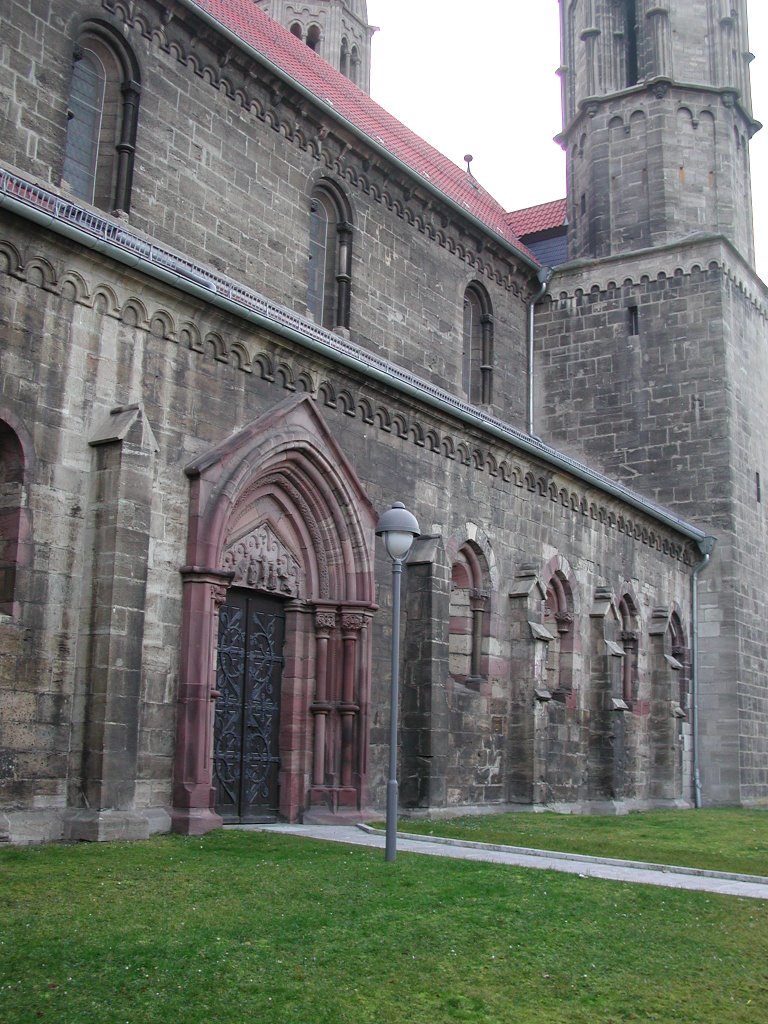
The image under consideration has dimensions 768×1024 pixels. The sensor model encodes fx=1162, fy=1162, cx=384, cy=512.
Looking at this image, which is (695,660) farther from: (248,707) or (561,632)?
(248,707)

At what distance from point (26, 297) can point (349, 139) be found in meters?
11.4

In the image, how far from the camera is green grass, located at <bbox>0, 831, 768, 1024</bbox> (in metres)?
6.02

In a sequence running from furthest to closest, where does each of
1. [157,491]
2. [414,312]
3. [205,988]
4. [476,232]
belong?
[476,232] < [414,312] < [157,491] < [205,988]

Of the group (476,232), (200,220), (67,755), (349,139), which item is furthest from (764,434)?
(67,755)

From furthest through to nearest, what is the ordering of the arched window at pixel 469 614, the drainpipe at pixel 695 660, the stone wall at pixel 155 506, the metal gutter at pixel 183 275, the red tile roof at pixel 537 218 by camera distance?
the red tile roof at pixel 537 218 → the drainpipe at pixel 695 660 → the arched window at pixel 469 614 → the metal gutter at pixel 183 275 → the stone wall at pixel 155 506

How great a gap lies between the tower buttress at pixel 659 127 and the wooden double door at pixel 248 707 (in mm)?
18819

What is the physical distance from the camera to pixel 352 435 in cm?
1614

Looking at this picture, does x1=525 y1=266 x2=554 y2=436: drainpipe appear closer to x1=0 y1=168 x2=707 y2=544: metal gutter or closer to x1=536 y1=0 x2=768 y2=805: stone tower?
x1=536 y1=0 x2=768 y2=805: stone tower

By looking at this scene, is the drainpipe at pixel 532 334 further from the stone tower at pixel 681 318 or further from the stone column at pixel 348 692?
the stone column at pixel 348 692

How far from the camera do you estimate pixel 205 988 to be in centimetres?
616

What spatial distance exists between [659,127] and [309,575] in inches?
791

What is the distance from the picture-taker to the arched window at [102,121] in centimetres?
1645

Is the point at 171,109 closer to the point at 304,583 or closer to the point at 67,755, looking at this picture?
the point at 304,583

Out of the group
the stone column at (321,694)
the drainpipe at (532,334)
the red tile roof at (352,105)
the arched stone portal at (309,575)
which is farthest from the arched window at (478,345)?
the stone column at (321,694)
